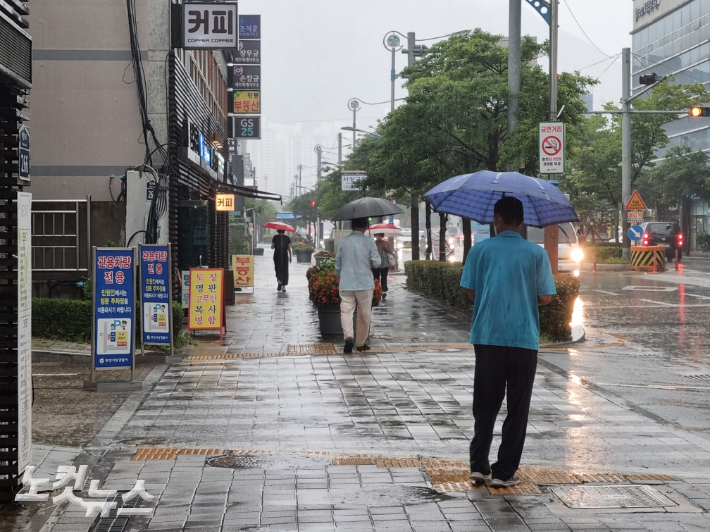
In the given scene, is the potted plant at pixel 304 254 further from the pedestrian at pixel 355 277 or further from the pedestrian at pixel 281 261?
the pedestrian at pixel 355 277

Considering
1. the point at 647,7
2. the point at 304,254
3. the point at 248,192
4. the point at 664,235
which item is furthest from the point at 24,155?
the point at 647,7

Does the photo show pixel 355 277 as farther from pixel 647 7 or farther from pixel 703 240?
pixel 647 7

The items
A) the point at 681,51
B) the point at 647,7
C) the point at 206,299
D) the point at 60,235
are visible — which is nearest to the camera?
the point at 206,299

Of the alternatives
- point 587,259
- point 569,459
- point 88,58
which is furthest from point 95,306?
point 587,259

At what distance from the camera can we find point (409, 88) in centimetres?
2347

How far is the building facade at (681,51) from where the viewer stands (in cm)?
6638

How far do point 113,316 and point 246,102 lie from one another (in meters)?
28.2

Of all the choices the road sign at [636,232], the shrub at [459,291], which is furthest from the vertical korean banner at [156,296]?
the road sign at [636,232]

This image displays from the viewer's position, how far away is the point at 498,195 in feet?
39.1

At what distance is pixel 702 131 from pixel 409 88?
163ft

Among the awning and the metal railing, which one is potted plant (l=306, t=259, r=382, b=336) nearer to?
the metal railing

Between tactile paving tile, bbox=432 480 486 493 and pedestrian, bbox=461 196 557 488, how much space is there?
48 mm

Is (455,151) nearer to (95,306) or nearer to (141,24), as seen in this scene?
(141,24)

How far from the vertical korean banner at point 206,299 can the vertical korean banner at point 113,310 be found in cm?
471
